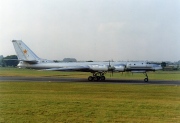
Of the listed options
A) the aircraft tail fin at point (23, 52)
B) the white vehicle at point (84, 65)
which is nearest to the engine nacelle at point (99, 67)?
the white vehicle at point (84, 65)

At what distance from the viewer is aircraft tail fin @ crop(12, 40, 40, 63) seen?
4069 centimetres

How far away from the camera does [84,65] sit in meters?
38.7

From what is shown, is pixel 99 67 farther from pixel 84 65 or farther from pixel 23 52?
pixel 23 52

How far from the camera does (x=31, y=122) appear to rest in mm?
10258

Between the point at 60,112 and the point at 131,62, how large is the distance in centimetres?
2604

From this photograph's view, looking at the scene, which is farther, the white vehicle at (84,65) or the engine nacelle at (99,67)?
the engine nacelle at (99,67)

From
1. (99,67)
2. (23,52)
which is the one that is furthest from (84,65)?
(23,52)

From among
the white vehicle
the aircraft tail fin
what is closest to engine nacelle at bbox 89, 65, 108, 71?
the white vehicle

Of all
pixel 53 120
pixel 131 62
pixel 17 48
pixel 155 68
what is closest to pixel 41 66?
pixel 17 48

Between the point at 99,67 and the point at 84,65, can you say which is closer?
the point at 99,67

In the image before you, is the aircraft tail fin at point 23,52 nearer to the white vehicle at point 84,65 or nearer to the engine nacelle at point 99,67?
the white vehicle at point 84,65

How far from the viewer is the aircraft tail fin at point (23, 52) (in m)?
40.7

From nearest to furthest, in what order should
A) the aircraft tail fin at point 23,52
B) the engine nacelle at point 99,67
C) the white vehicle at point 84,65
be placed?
the white vehicle at point 84,65 → the engine nacelle at point 99,67 → the aircraft tail fin at point 23,52

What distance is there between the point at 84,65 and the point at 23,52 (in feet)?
32.0
